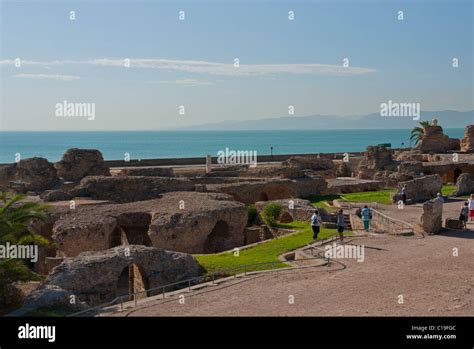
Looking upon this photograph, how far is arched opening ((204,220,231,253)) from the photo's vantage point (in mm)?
27609

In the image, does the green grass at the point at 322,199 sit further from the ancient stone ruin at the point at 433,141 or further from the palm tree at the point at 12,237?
the ancient stone ruin at the point at 433,141

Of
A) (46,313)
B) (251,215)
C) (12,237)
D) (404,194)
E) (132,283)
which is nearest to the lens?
(46,313)

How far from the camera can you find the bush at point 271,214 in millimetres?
29125

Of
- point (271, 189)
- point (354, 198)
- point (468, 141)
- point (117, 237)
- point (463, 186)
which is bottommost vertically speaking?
point (117, 237)

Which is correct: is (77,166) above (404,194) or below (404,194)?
above

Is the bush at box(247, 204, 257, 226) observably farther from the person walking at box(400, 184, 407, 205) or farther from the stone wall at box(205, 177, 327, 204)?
the person walking at box(400, 184, 407, 205)

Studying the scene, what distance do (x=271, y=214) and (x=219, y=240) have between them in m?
3.15

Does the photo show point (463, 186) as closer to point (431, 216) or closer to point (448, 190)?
point (448, 190)

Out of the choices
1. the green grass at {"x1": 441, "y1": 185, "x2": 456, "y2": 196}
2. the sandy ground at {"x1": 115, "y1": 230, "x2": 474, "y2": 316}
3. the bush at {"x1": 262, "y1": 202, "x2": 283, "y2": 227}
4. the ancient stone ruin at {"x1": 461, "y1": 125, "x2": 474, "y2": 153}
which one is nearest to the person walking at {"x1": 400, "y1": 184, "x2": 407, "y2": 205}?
the green grass at {"x1": 441, "y1": 185, "x2": 456, "y2": 196}

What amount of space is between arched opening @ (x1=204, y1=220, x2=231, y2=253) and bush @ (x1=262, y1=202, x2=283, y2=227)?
2195 mm

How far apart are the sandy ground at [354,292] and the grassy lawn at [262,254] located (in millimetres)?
1957

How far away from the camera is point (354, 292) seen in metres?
15.8

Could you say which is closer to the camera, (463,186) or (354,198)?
(463,186)

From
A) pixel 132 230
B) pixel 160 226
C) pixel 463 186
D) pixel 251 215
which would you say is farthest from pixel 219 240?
pixel 463 186
